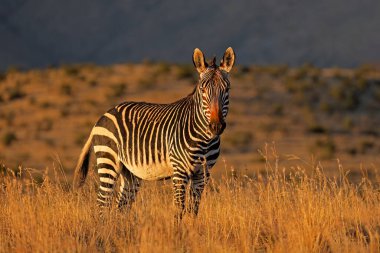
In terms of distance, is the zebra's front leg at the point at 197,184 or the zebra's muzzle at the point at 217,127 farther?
the zebra's front leg at the point at 197,184

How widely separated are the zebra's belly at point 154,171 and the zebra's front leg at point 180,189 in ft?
1.76

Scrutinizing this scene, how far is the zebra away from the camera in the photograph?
9.86 m

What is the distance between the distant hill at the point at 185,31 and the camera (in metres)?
102

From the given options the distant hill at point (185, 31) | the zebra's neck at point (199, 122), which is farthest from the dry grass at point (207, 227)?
the distant hill at point (185, 31)

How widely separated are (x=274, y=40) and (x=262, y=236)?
96.5 meters

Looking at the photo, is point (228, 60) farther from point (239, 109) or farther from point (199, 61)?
point (239, 109)

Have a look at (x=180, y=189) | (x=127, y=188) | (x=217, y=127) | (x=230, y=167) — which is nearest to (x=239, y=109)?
(x=230, y=167)

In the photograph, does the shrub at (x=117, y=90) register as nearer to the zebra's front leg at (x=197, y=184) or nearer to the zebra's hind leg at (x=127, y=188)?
the zebra's hind leg at (x=127, y=188)

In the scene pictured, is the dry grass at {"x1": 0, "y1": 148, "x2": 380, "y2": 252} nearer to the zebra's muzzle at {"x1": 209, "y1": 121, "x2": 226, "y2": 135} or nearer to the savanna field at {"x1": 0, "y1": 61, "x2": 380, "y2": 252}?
the savanna field at {"x1": 0, "y1": 61, "x2": 380, "y2": 252}

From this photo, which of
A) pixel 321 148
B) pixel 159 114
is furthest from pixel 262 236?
pixel 321 148

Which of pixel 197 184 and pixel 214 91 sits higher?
pixel 214 91

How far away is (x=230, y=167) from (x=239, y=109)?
Answer: 14987mm

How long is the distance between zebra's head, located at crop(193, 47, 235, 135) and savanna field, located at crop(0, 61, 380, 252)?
78 cm

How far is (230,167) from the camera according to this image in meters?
21.6
